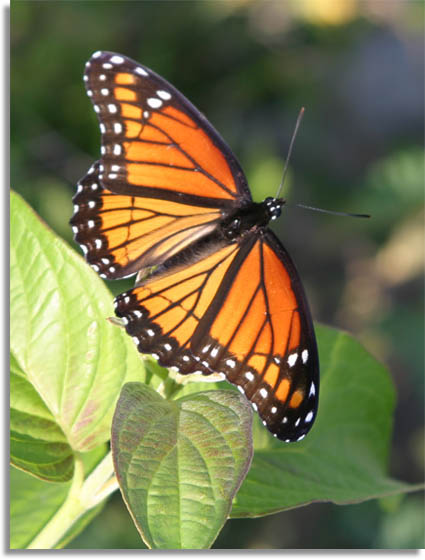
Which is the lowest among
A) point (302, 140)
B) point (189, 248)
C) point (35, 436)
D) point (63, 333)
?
point (35, 436)

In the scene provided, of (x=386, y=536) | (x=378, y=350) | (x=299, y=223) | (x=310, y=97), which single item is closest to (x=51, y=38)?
(x=310, y=97)

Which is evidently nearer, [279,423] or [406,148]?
[279,423]

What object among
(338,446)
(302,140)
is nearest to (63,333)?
(338,446)

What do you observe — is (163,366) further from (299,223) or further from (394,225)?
(299,223)

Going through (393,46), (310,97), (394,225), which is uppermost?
(393,46)

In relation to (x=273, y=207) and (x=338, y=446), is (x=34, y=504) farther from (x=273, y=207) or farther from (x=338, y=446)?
(x=273, y=207)

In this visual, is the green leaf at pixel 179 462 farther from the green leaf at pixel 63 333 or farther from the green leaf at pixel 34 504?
the green leaf at pixel 34 504

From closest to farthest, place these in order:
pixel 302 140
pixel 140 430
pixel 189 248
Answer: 1. pixel 140 430
2. pixel 189 248
3. pixel 302 140

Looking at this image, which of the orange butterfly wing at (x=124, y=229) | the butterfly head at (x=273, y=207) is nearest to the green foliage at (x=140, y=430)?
the orange butterfly wing at (x=124, y=229)
